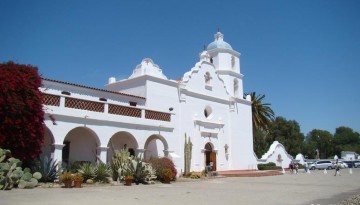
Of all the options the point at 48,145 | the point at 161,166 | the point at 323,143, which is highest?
the point at 323,143

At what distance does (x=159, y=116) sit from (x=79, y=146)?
19.9ft

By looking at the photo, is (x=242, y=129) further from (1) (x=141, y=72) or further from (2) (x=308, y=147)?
(2) (x=308, y=147)

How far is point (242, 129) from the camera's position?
36562 millimetres

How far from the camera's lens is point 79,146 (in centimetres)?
2250

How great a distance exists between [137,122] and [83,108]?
14.0ft

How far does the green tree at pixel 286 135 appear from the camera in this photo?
7212cm

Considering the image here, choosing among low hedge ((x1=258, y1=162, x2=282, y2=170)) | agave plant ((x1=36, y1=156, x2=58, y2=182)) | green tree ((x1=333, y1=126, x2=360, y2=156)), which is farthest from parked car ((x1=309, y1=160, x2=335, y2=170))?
green tree ((x1=333, y1=126, x2=360, y2=156))

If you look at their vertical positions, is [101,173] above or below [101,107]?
below

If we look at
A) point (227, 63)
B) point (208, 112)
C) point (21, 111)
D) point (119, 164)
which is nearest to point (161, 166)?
point (119, 164)

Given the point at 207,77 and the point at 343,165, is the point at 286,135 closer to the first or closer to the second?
the point at 343,165

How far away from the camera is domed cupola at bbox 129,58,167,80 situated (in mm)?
28219

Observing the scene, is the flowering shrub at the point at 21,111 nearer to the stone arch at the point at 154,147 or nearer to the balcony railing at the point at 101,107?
the balcony railing at the point at 101,107

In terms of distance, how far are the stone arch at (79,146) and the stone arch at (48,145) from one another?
1718mm

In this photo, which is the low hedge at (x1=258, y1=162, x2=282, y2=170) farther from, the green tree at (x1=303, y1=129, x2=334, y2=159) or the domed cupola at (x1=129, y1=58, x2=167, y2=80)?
the green tree at (x1=303, y1=129, x2=334, y2=159)
